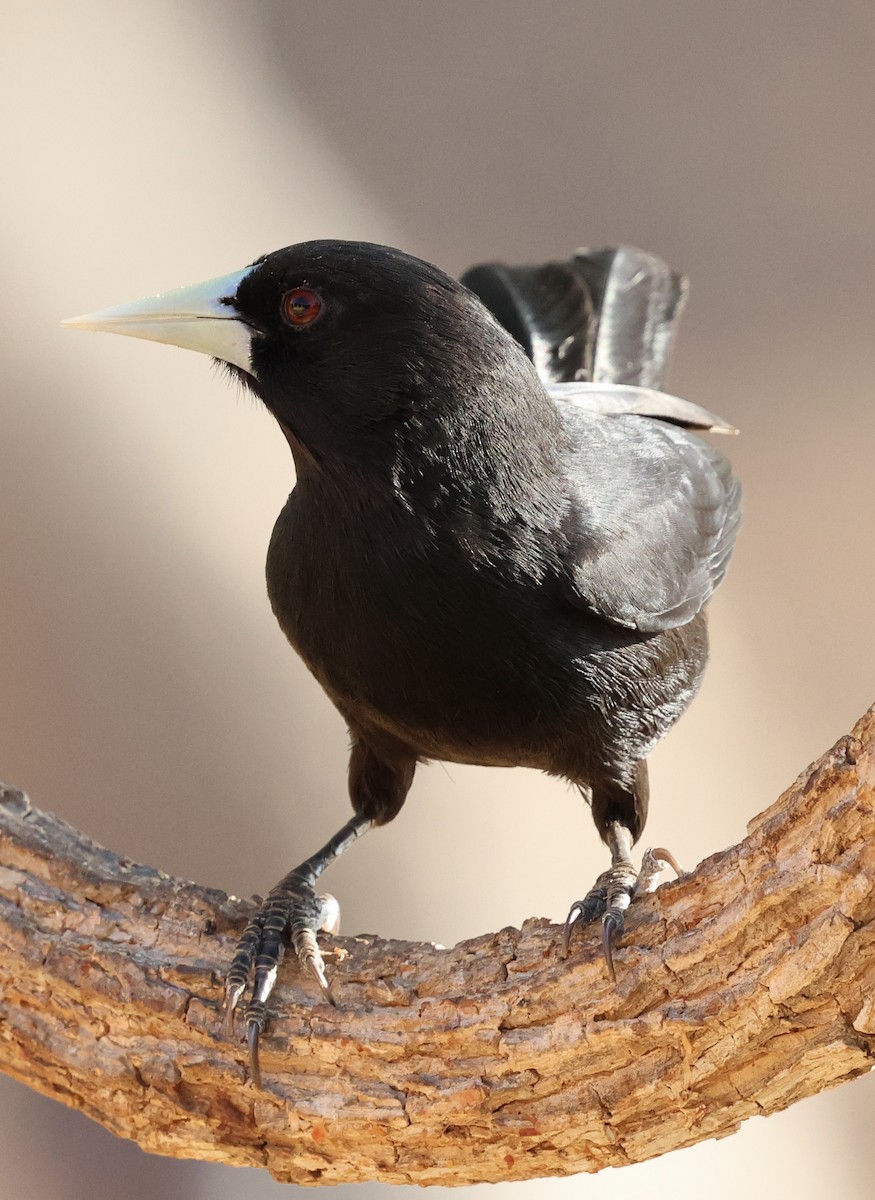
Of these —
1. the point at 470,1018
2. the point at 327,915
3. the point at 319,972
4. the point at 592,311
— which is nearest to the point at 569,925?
the point at 470,1018

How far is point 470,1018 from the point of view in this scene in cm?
273

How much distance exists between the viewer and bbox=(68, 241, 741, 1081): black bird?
3039 millimetres

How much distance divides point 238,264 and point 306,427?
351cm

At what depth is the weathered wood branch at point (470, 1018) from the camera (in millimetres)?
2410

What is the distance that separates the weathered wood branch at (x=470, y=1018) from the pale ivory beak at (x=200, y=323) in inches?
45.2

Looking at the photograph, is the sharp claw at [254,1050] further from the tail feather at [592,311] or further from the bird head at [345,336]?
the tail feather at [592,311]

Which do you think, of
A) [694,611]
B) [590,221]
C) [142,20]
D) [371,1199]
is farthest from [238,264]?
[371,1199]

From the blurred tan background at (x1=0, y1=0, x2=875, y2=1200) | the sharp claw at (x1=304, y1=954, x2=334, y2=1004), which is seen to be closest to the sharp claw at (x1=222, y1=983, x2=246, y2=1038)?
the sharp claw at (x1=304, y1=954, x2=334, y2=1004)

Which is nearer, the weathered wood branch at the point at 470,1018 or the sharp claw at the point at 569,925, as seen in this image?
the weathered wood branch at the point at 470,1018

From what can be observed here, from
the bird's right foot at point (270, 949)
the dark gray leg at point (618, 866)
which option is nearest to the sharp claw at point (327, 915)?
the bird's right foot at point (270, 949)

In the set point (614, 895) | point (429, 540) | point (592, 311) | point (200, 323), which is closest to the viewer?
point (614, 895)

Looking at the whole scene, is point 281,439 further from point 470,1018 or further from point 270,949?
point 470,1018

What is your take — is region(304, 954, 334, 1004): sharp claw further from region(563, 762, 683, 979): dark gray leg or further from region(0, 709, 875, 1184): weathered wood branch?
region(563, 762, 683, 979): dark gray leg

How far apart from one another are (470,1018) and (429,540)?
1.02 metres
